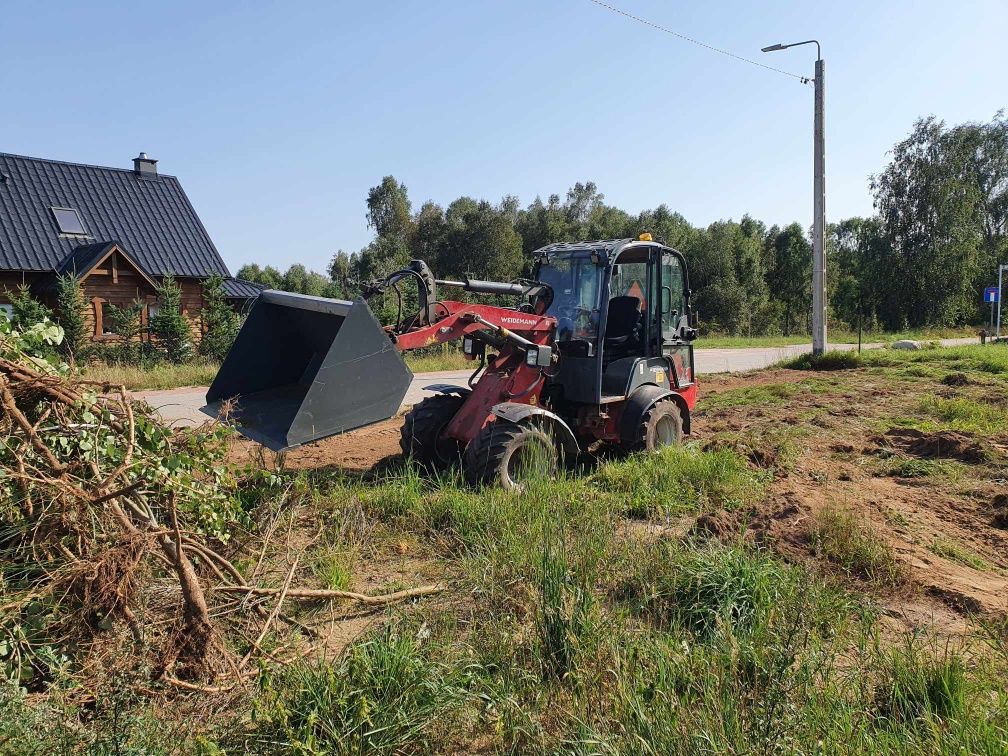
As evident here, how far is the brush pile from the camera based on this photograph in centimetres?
320

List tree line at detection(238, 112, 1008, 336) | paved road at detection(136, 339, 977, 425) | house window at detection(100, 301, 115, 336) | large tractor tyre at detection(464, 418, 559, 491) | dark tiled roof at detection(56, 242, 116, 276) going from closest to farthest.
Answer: large tractor tyre at detection(464, 418, 559, 491) < paved road at detection(136, 339, 977, 425) < dark tiled roof at detection(56, 242, 116, 276) < house window at detection(100, 301, 115, 336) < tree line at detection(238, 112, 1008, 336)

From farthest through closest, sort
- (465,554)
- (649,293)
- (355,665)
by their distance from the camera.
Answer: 1. (649,293)
2. (465,554)
3. (355,665)

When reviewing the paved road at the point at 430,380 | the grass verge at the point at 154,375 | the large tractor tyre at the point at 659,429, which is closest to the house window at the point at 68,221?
the grass verge at the point at 154,375

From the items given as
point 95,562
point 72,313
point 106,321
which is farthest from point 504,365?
point 106,321

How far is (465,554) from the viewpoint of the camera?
4.64m

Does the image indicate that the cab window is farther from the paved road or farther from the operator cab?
the paved road

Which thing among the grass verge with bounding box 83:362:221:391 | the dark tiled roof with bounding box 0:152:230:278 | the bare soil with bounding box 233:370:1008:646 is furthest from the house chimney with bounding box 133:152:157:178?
the bare soil with bounding box 233:370:1008:646

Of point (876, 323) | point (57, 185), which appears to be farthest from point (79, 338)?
point (876, 323)

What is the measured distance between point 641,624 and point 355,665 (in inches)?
57.2

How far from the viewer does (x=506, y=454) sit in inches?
231

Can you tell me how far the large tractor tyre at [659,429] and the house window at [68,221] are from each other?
863 inches

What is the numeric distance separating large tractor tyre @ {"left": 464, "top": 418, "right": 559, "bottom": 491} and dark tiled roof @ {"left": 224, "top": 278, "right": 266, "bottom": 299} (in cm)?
1998

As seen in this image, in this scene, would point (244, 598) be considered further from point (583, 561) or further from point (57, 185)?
point (57, 185)

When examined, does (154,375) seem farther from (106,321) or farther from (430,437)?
(430,437)
